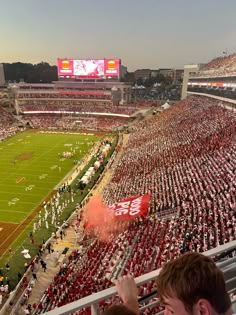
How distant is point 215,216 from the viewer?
13273mm

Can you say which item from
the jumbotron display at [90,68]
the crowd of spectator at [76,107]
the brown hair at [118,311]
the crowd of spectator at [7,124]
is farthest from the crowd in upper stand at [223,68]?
the brown hair at [118,311]

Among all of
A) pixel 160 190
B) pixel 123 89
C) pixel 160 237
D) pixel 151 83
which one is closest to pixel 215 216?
pixel 160 237

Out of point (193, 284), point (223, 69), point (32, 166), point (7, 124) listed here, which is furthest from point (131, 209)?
point (7, 124)

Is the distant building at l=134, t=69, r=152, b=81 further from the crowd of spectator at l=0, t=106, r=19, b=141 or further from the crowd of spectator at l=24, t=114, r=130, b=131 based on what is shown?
the crowd of spectator at l=0, t=106, r=19, b=141

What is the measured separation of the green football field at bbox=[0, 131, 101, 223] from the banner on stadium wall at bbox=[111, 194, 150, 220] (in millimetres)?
7397

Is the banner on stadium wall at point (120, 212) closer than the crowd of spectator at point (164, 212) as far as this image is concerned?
No

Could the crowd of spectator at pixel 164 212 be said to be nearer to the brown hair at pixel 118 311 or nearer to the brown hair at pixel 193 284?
the brown hair at pixel 118 311

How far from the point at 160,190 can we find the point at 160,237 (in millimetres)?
6271

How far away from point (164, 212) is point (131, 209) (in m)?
1.80

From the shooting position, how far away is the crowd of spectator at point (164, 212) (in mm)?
11391

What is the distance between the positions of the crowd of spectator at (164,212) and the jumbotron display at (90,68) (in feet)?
133

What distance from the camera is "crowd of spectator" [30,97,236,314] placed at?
11.4 m

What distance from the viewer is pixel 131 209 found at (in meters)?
15.8

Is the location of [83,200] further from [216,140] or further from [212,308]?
[212,308]
